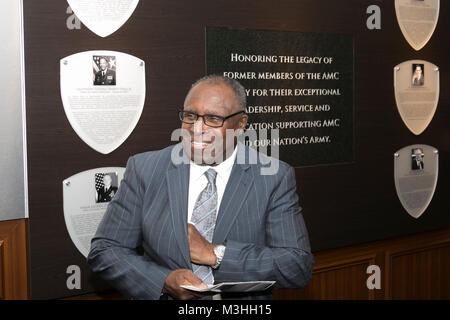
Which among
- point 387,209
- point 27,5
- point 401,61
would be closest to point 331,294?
point 387,209

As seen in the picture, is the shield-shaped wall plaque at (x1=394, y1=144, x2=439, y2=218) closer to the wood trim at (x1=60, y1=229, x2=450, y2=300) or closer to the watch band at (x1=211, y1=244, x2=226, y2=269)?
the wood trim at (x1=60, y1=229, x2=450, y2=300)

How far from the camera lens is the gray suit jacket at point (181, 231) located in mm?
1913

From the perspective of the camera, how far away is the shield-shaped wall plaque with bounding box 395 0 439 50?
11.2 feet

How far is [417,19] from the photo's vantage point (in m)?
3.48

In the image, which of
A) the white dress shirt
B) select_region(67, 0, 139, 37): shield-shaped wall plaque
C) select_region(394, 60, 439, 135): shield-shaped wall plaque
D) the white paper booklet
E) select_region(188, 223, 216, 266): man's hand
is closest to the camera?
the white paper booklet

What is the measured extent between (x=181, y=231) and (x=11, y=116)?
0.93m

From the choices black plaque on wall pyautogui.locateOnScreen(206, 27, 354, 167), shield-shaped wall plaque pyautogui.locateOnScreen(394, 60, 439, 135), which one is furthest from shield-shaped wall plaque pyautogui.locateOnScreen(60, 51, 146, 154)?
shield-shaped wall plaque pyautogui.locateOnScreen(394, 60, 439, 135)

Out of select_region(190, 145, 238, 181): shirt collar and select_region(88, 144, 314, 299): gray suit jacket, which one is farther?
select_region(190, 145, 238, 181): shirt collar

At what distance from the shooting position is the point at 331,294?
337cm

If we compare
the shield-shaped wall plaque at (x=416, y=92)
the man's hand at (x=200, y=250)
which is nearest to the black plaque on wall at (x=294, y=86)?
the shield-shaped wall plaque at (x=416, y=92)

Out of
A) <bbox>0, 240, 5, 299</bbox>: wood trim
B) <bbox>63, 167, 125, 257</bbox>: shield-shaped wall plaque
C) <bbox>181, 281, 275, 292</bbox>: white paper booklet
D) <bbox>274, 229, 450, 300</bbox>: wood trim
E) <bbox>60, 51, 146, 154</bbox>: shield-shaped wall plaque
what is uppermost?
<bbox>60, 51, 146, 154</bbox>: shield-shaped wall plaque

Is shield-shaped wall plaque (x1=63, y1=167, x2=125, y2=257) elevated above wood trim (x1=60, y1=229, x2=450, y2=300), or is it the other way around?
shield-shaped wall plaque (x1=63, y1=167, x2=125, y2=257)

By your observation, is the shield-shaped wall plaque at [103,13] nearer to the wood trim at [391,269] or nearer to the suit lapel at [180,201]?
the suit lapel at [180,201]

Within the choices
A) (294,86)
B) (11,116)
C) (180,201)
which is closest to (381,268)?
(294,86)
